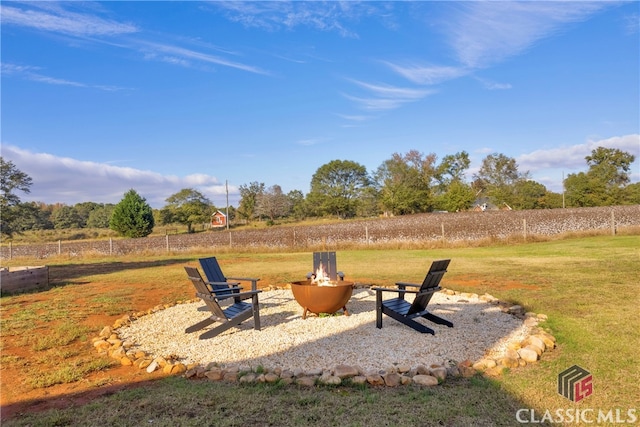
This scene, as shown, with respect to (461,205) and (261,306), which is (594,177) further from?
(261,306)

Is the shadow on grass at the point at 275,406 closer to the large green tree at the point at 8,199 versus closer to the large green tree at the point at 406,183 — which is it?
the large green tree at the point at 8,199

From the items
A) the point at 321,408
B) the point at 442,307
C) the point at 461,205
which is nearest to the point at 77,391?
the point at 321,408

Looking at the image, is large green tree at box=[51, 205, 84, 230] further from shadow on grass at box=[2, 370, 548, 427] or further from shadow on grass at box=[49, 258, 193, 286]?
shadow on grass at box=[2, 370, 548, 427]

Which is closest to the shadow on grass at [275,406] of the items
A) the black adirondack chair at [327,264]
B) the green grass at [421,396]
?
the green grass at [421,396]

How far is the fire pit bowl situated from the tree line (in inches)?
1549

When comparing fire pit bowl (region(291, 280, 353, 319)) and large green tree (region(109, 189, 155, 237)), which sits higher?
large green tree (region(109, 189, 155, 237))

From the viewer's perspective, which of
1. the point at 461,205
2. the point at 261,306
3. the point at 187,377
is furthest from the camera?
the point at 461,205

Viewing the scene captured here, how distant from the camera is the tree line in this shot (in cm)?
4619

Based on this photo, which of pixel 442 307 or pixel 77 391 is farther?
pixel 442 307

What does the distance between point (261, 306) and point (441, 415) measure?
510 cm

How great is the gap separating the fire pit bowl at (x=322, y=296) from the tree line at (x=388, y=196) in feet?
129

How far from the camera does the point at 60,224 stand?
67.2 meters

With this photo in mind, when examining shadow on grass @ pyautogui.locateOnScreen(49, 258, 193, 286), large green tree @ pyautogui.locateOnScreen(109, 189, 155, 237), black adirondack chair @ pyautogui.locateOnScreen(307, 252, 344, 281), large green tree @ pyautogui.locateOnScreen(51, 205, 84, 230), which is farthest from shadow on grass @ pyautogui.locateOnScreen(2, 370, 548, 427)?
large green tree @ pyautogui.locateOnScreen(51, 205, 84, 230)

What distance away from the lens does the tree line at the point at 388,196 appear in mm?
46188
